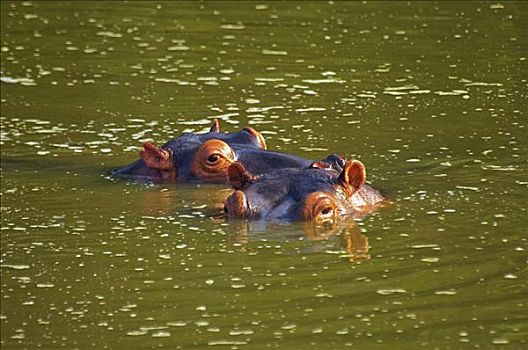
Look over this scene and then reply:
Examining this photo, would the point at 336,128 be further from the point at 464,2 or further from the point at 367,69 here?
the point at 464,2

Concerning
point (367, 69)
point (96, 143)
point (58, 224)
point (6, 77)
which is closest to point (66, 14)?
point (6, 77)

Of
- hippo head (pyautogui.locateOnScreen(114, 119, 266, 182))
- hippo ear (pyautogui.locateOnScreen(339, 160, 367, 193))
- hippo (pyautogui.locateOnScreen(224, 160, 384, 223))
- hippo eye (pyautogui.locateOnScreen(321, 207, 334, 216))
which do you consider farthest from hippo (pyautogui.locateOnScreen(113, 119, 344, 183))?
hippo eye (pyautogui.locateOnScreen(321, 207, 334, 216))

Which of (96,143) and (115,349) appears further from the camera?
(96,143)

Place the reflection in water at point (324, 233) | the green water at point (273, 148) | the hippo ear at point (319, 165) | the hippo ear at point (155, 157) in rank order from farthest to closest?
the hippo ear at point (155, 157)
the hippo ear at point (319, 165)
the reflection in water at point (324, 233)
the green water at point (273, 148)

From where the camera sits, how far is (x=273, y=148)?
11641 mm

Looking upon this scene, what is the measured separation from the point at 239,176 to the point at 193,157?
1.27 metres

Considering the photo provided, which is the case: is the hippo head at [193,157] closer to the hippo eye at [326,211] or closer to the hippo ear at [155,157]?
the hippo ear at [155,157]

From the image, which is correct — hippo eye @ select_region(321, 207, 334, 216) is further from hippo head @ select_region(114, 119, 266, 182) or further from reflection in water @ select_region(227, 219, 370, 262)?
hippo head @ select_region(114, 119, 266, 182)

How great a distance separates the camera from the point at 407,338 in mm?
7133

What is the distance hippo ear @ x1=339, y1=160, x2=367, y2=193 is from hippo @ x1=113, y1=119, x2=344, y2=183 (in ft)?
3.04

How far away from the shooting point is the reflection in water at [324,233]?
876 cm

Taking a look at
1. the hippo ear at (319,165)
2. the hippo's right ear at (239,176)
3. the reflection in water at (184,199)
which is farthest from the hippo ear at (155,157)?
the hippo ear at (319,165)

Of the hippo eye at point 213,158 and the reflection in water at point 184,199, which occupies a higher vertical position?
the hippo eye at point 213,158

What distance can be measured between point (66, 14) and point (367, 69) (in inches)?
195
